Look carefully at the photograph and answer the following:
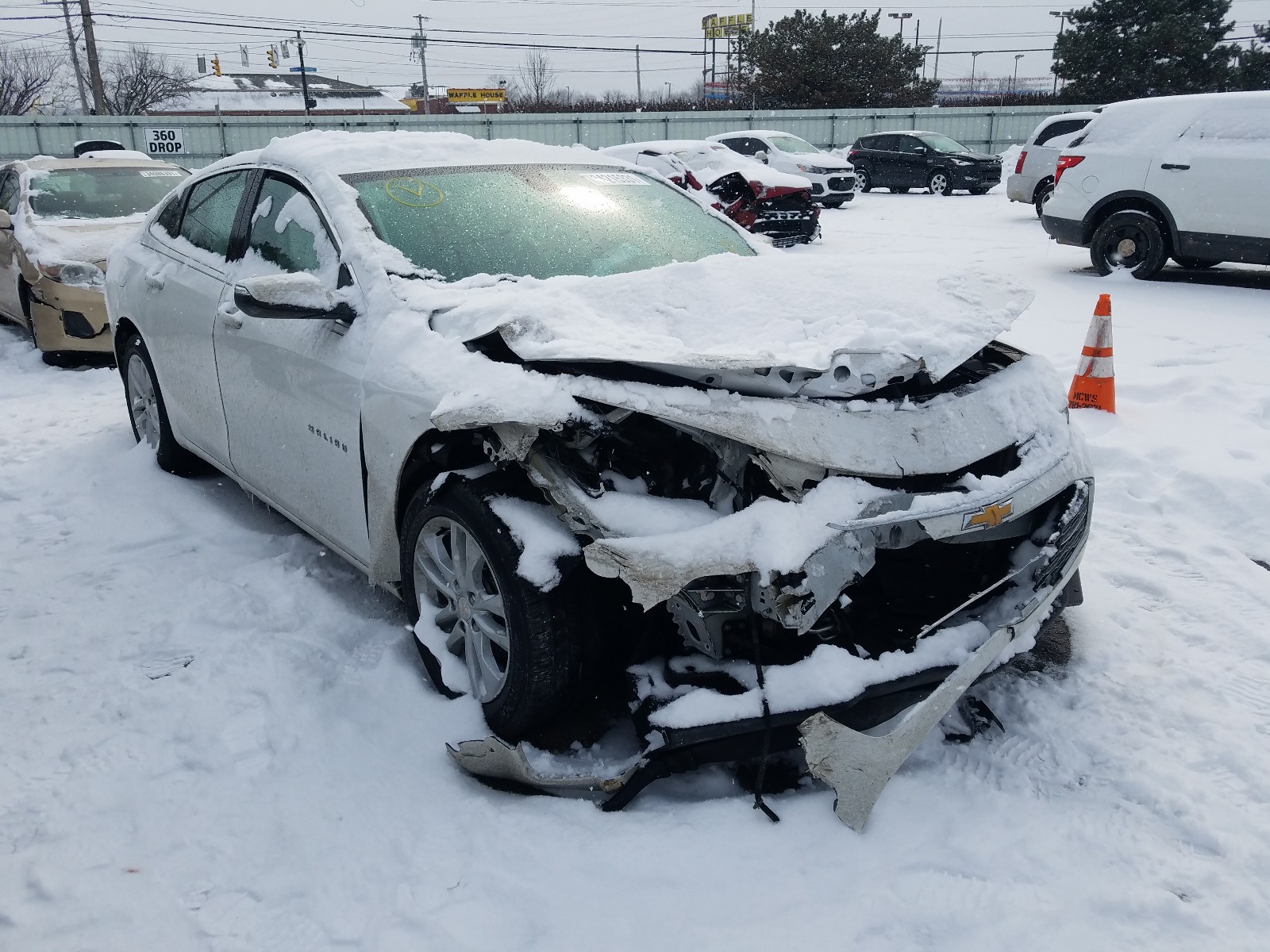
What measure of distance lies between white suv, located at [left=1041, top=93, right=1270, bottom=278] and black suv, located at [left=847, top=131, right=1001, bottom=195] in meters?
11.4

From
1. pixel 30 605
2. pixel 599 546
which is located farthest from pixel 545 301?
pixel 30 605

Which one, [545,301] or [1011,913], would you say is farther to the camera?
[545,301]

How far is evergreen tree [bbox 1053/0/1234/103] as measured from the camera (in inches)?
1435

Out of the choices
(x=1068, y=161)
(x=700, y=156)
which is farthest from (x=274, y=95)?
(x=1068, y=161)

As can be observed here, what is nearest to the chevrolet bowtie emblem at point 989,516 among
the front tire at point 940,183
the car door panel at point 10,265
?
the car door panel at point 10,265

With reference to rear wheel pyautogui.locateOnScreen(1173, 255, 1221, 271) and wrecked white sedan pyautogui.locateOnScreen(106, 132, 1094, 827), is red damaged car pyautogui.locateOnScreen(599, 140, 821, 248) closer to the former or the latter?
rear wheel pyautogui.locateOnScreen(1173, 255, 1221, 271)

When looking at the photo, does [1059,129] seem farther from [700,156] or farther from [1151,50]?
[1151,50]

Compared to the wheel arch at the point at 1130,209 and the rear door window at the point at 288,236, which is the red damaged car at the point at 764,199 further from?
the rear door window at the point at 288,236

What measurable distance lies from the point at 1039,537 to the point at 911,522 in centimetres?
62

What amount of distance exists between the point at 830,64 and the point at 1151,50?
1259cm

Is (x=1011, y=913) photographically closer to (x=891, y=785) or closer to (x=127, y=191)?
(x=891, y=785)

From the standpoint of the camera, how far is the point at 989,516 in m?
2.34

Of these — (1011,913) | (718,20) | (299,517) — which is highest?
(718,20)

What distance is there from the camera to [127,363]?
5.05m
